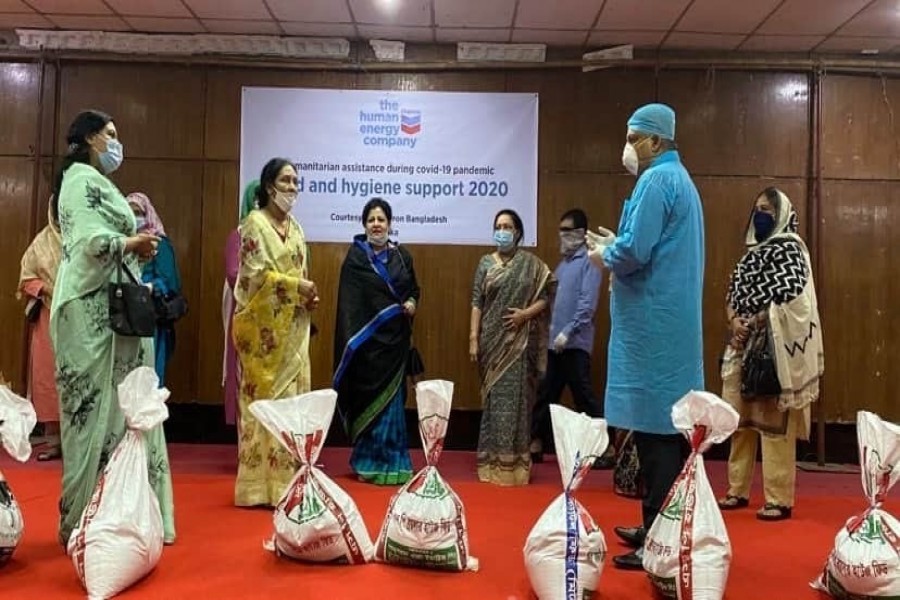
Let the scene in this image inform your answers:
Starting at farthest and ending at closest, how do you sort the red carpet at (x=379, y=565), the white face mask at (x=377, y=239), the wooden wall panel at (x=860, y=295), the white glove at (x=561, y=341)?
1. the wooden wall panel at (x=860, y=295)
2. the white glove at (x=561, y=341)
3. the white face mask at (x=377, y=239)
4. the red carpet at (x=379, y=565)

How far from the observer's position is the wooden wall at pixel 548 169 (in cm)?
499

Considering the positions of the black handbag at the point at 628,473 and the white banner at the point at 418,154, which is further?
the white banner at the point at 418,154

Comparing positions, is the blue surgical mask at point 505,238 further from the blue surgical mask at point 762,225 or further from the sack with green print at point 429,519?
the sack with green print at point 429,519

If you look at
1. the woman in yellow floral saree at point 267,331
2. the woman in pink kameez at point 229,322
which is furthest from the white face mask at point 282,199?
the woman in pink kameez at point 229,322

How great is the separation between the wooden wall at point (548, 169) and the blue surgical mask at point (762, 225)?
161 cm

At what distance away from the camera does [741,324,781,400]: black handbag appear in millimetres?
3297

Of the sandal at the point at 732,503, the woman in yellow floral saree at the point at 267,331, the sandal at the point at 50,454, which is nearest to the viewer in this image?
the woman in yellow floral saree at the point at 267,331

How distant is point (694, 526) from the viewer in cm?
209

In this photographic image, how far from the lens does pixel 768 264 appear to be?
3.35 m

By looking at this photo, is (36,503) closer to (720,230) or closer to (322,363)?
(322,363)

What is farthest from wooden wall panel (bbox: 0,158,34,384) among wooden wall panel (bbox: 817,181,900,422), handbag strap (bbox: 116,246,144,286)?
wooden wall panel (bbox: 817,181,900,422)

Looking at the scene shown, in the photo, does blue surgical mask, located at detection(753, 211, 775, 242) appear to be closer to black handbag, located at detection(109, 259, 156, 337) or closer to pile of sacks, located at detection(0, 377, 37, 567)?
black handbag, located at detection(109, 259, 156, 337)

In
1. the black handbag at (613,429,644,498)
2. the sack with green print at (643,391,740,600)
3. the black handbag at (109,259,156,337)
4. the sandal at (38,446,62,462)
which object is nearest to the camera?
the sack with green print at (643,391,740,600)

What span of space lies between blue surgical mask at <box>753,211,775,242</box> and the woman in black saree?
5.69 feet
